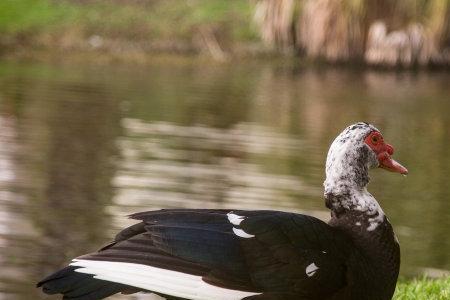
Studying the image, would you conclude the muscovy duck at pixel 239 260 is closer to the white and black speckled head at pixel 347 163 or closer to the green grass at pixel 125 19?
the white and black speckled head at pixel 347 163

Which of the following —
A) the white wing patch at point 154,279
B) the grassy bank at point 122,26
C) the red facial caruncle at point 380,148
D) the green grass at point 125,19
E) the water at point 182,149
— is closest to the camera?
the white wing patch at point 154,279

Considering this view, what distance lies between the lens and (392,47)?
2772 centimetres

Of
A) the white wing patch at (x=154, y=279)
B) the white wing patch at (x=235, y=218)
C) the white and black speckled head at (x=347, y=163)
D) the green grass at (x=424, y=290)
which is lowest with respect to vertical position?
the green grass at (x=424, y=290)

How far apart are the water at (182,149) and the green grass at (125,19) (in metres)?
4.08

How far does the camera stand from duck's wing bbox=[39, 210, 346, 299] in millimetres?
5145

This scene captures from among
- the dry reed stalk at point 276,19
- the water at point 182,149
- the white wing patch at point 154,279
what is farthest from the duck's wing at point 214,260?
the dry reed stalk at point 276,19

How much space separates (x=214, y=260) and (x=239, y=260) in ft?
0.41

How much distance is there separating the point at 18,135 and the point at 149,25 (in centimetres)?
1560

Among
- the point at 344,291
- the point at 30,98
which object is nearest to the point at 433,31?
the point at 30,98

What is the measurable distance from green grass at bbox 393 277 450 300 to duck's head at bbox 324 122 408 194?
147 cm

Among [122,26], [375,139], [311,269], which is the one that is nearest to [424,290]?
[375,139]

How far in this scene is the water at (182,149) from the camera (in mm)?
9820

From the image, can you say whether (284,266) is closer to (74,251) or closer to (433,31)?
(74,251)

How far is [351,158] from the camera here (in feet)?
19.4
